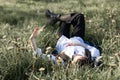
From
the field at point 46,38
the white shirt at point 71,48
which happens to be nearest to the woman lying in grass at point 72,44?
the white shirt at point 71,48

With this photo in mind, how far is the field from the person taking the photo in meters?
5.01

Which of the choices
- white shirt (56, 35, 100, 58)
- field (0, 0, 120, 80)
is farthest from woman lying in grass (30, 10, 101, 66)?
field (0, 0, 120, 80)

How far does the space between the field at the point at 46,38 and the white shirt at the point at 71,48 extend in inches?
5.8

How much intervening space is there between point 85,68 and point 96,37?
2.05m

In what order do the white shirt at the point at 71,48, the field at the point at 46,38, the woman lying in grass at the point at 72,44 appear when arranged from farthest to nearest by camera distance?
the white shirt at the point at 71,48, the woman lying in grass at the point at 72,44, the field at the point at 46,38

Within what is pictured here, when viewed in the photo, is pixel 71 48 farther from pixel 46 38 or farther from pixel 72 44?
pixel 46 38

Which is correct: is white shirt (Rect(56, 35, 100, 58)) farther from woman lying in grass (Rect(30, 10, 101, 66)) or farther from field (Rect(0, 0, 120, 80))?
field (Rect(0, 0, 120, 80))

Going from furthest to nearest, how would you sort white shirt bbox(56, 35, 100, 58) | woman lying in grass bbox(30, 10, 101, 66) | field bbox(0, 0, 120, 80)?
white shirt bbox(56, 35, 100, 58)
woman lying in grass bbox(30, 10, 101, 66)
field bbox(0, 0, 120, 80)

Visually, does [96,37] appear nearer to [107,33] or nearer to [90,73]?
[107,33]

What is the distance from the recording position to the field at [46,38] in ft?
16.4

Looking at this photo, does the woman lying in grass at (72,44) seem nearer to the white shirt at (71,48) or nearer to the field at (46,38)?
the white shirt at (71,48)

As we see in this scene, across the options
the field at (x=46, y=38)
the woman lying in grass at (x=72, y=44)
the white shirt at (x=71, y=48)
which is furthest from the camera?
the white shirt at (x=71, y=48)

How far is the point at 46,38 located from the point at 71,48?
0.58 m

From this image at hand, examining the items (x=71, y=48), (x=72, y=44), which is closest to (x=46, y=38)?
(x=72, y=44)
